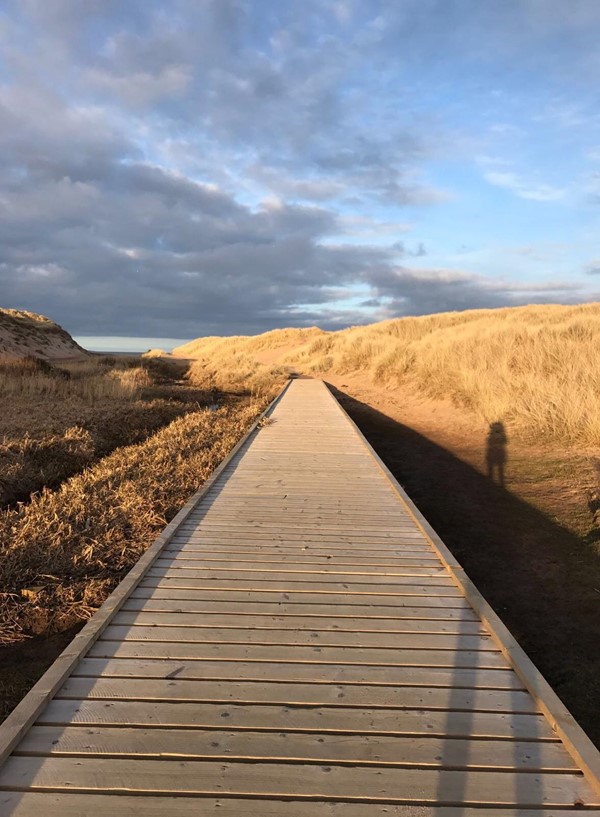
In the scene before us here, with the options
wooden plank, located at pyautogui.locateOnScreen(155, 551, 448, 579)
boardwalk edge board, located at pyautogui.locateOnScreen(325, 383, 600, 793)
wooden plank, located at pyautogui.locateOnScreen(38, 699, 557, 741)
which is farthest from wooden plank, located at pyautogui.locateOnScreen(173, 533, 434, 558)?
wooden plank, located at pyautogui.locateOnScreen(38, 699, 557, 741)

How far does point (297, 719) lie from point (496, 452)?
9035 millimetres

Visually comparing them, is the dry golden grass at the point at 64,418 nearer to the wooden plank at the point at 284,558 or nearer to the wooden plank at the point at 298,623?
the wooden plank at the point at 284,558

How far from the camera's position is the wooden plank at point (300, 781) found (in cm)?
187

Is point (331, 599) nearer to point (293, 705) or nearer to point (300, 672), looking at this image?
point (300, 672)

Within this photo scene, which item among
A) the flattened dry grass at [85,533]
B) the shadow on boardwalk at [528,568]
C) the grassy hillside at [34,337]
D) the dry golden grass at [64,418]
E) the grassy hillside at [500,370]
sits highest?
the grassy hillside at [34,337]

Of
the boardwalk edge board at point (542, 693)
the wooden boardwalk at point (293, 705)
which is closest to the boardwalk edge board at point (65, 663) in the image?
the wooden boardwalk at point (293, 705)

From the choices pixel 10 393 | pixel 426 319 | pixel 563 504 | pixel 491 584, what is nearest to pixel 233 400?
pixel 10 393

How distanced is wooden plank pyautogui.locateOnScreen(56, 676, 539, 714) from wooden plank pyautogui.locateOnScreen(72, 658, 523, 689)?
0.12 feet

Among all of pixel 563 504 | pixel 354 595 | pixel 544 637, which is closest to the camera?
pixel 354 595

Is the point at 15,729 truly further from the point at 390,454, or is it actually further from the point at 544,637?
the point at 390,454

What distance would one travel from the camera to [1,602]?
4.11 meters

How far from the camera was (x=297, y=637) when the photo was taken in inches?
115

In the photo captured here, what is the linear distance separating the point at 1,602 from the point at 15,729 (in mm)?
2347

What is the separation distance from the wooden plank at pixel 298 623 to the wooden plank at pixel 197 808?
1138mm
